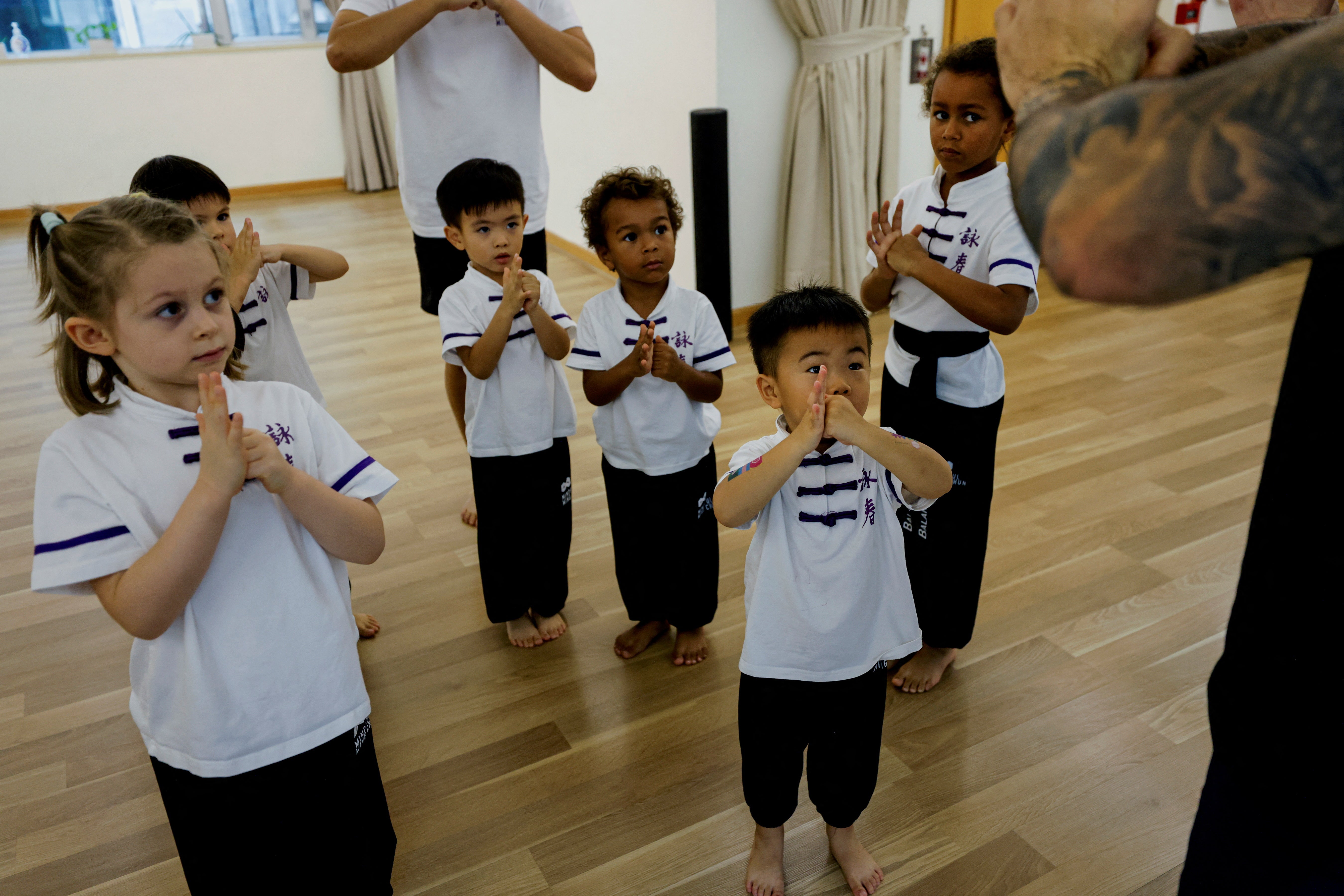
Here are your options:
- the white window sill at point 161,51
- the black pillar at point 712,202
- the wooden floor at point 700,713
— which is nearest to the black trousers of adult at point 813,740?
the wooden floor at point 700,713

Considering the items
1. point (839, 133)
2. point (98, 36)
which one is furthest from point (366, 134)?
point (839, 133)

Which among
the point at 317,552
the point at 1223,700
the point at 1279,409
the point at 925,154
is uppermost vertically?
the point at 1279,409

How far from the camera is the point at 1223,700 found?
2.60 feet

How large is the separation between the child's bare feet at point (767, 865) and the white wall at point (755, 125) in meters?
2.91

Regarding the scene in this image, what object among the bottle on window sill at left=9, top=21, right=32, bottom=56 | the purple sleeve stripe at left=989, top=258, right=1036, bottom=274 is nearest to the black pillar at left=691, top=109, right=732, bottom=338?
the purple sleeve stripe at left=989, top=258, right=1036, bottom=274

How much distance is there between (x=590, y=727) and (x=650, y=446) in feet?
1.86

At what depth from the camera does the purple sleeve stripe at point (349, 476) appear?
4.01 feet

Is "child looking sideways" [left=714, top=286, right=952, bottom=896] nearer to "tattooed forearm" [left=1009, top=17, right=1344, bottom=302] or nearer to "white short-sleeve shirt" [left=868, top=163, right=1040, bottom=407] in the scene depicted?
"white short-sleeve shirt" [left=868, top=163, right=1040, bottom=407]

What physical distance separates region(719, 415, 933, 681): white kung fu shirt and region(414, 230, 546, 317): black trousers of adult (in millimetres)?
1134

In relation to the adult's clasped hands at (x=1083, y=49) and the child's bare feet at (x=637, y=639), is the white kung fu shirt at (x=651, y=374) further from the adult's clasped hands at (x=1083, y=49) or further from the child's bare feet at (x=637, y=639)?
the adult's clasped hands at (x=1083, y=49)

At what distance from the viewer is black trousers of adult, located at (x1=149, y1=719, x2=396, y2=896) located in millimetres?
1202

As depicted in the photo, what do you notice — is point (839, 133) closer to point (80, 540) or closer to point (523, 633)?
point (523, 633)

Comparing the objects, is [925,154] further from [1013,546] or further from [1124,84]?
[1124,84]

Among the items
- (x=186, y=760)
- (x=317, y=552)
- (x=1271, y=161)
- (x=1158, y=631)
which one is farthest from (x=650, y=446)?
(x=1271, y=161)
